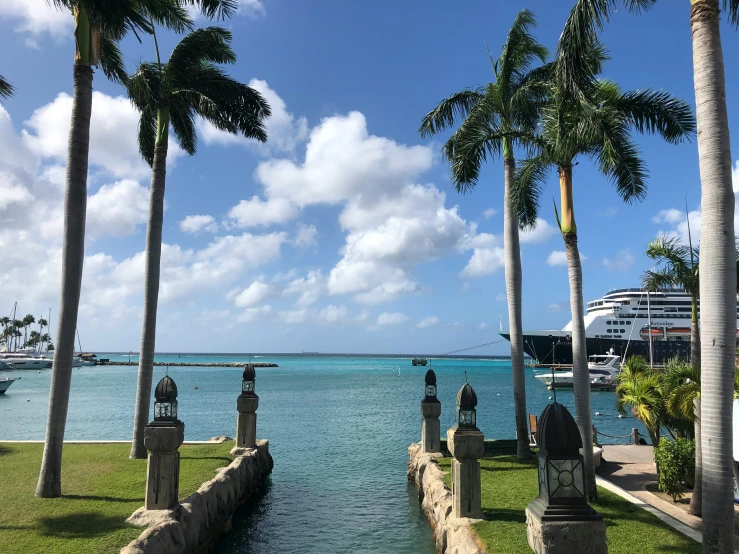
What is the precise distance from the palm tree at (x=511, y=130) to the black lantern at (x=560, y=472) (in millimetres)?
9783

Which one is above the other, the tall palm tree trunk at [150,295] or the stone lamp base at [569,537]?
the tall palm tree trunk at [150,295]

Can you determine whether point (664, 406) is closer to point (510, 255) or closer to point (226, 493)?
point (510, 255)

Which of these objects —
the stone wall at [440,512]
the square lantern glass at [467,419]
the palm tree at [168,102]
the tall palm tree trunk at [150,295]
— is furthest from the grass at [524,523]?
the palm tree at [168,102]

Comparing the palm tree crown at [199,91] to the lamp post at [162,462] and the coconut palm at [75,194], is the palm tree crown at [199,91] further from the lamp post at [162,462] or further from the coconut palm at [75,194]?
the lamp post at [162,462]

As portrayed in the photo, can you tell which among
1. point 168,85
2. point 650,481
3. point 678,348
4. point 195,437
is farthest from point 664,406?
point 678,348

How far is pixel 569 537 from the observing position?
16.0ft

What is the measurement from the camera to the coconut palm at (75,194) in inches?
399

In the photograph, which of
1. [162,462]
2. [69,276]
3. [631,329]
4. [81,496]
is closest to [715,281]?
[162,462]

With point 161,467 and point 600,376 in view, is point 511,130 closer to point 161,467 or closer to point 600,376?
point 161,467

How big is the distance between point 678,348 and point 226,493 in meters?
79.5

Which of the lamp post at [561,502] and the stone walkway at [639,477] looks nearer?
the lamp post at [561,502]

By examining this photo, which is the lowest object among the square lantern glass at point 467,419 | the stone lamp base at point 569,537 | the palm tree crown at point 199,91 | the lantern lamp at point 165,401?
the stone lamp base at point 569,537

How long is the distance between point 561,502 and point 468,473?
455 centimetres

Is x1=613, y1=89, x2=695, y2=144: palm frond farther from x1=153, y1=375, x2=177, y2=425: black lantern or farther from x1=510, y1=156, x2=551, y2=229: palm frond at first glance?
x1=153, y1=375, x2=177, y2=425: black lantern
